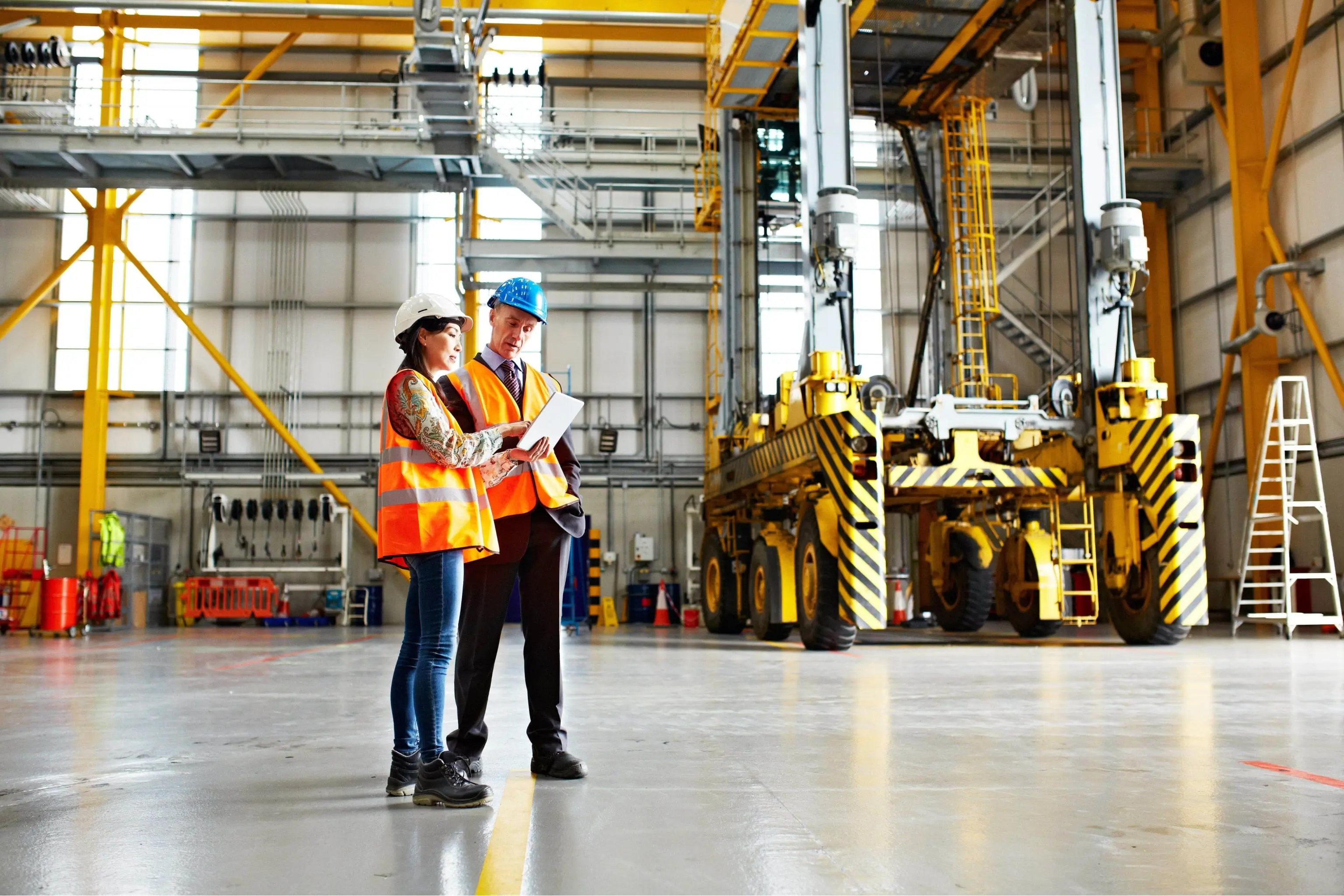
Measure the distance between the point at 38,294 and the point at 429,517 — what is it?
21.1m

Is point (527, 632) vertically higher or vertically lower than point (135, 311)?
lower

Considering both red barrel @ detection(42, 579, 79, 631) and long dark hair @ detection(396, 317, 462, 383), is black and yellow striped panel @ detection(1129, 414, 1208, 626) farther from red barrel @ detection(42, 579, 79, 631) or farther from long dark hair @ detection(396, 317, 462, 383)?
red barrel @ detection(42, 579, 79, 631)

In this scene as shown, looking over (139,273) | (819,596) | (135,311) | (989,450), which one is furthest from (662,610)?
(139,273)

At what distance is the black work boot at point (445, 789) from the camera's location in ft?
10.1

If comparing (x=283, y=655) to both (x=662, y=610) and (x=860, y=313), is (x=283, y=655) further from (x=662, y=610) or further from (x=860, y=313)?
(x=860, y=313)

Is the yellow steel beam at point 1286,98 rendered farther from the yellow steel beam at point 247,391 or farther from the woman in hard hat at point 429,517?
the woman in hard hat at point 429,517

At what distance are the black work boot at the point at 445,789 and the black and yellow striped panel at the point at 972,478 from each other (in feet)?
25.2

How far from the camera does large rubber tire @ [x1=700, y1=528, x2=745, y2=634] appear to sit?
1431 cm

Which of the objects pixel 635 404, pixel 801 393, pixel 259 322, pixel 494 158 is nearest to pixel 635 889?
pixel 801 393

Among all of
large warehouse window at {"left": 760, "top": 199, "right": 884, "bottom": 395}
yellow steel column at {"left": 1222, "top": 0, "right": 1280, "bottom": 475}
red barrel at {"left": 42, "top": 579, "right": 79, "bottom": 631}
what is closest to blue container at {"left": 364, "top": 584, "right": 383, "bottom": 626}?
red barrel at {"left": 42, "top": 579, "right": 79, "bottom": 631}

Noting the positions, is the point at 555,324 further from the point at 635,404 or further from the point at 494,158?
the point at 494,158

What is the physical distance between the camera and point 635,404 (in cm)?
2239

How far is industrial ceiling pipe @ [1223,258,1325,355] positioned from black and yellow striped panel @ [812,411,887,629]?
965 centimetres

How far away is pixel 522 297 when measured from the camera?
3564 mm
